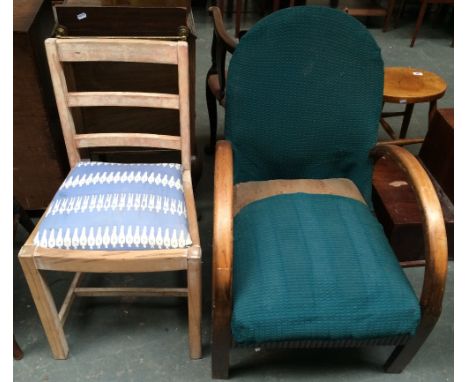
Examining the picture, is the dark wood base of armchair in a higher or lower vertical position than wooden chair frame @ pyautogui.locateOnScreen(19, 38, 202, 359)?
lower

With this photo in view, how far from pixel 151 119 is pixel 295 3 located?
9.32 feet

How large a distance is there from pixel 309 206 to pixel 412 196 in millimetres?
683

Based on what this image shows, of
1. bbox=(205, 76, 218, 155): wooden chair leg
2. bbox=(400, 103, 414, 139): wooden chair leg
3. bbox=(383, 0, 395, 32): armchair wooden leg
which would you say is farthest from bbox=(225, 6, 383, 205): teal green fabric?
bbox=(383, 0, 395, 32): armchair wooden leg

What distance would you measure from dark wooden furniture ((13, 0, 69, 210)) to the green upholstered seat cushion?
2.98 feet

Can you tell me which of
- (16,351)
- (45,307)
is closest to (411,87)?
(45,307)

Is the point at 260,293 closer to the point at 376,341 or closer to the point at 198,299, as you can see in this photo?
the point at 198,299

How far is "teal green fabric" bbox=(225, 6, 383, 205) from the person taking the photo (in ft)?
4.36

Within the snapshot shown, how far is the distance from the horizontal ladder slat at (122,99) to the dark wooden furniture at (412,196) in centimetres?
100

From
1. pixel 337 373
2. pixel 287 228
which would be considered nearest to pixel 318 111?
pixel 287 228

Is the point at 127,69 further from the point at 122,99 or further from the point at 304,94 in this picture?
the point at 304,94

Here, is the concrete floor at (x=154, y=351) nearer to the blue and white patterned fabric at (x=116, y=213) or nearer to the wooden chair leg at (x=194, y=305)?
the wooden chair leg at (x=194, y=305)

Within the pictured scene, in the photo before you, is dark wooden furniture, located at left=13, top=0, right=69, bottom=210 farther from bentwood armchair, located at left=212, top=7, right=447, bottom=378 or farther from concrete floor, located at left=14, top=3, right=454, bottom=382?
bentwood armchair, located at left=212, top=7, right=447, bottom=378

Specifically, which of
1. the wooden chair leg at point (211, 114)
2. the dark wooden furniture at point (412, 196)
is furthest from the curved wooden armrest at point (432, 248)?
the wooden chair leg at point (211, 114)

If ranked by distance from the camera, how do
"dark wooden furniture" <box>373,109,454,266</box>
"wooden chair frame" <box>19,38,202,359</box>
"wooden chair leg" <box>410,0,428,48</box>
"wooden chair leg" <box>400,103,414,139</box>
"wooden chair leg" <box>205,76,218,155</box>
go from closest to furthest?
"wooden chair frame" <box>19,38,202,359</box> → "dark wooden furniture" <box>373,109,454,266</box> → "wooden chair leg" <box>205,76,218,155</box> → "wooden chair leg" <box>400,103,414,139</box> → "wooden chair leg" <box>410,0,428,48</box>
